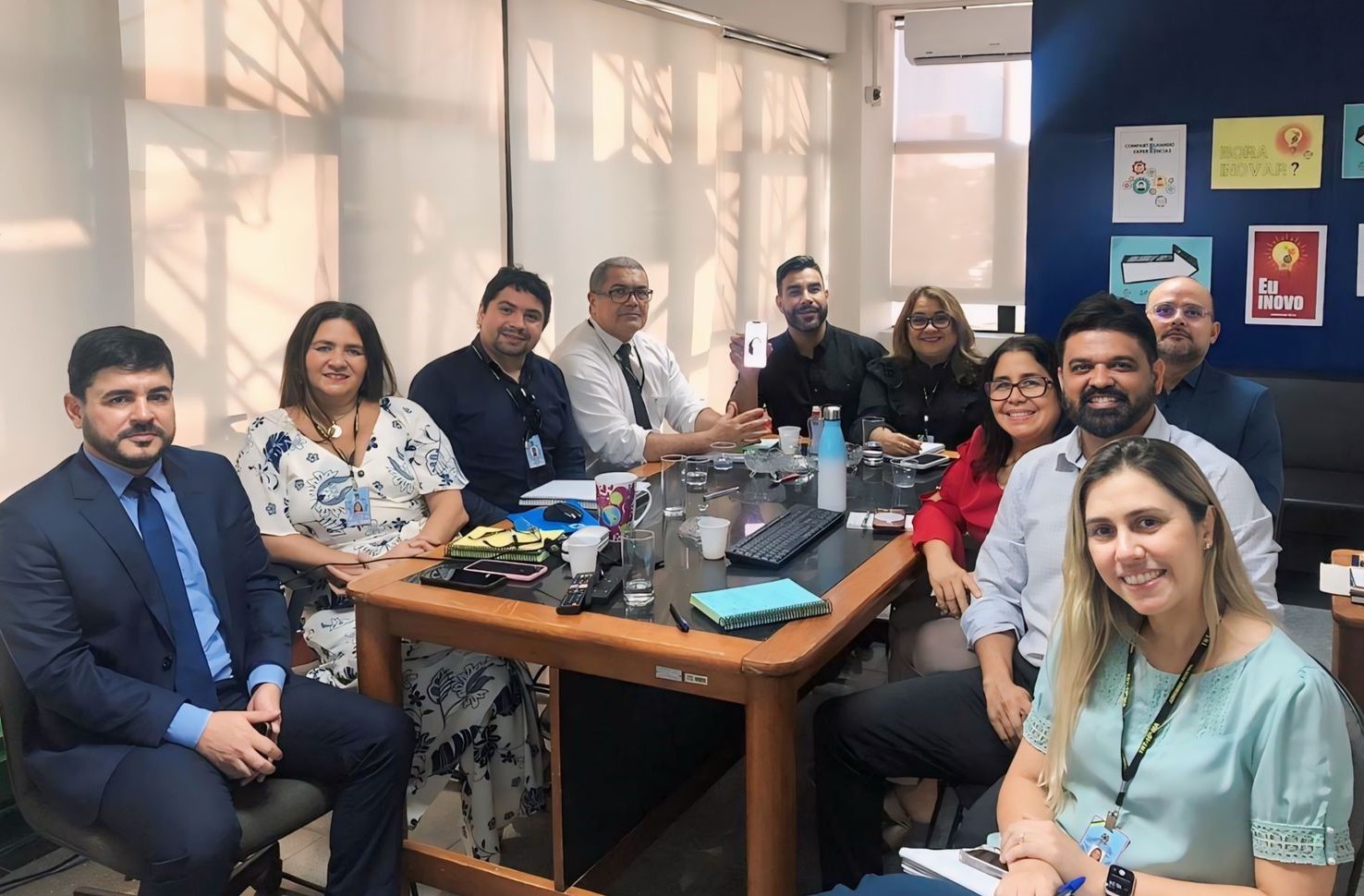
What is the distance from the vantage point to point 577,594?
2.28m

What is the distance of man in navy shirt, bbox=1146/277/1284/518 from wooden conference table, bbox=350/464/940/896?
1013 mm

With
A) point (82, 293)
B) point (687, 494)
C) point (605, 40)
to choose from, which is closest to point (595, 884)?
point (687, 494)

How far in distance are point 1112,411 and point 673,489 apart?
129cm

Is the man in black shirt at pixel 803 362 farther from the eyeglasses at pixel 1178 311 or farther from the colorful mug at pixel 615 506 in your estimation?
the colorful mug at pixel 615 506

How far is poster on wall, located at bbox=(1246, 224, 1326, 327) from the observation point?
15.3ft

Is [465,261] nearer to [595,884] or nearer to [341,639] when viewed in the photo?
[341,639]

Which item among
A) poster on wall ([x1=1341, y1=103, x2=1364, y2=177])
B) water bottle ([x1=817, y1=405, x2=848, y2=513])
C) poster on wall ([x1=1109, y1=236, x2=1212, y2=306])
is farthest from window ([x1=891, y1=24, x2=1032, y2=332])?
water bottle ([x1=817, y1=405, x2=848, y2=513])

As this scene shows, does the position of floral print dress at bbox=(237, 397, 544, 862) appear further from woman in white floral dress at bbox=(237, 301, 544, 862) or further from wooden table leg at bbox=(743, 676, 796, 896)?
wooden table leg at bbox=(743, 676, 796, 896)

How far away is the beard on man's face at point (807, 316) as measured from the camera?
4.41 meters

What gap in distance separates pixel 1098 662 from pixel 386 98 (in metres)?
3.16

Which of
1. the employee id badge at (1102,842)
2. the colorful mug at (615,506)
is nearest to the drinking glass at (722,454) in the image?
the colorful mug at (615,506)

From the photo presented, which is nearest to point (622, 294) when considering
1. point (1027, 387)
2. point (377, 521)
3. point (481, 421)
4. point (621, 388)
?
point (621, 388)

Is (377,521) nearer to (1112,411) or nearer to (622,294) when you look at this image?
(622,294)

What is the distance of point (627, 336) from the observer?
161 inches
